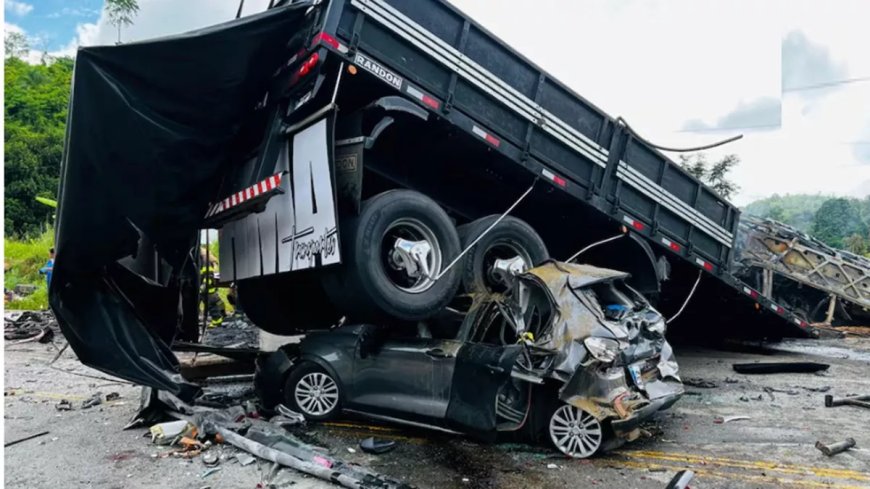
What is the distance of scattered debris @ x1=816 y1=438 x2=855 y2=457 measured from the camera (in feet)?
14.1

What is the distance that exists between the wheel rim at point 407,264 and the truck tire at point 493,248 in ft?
1.44

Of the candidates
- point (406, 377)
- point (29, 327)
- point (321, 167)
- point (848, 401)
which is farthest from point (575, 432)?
point (29, 327)

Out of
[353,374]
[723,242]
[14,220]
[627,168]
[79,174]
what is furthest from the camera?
[14,220]

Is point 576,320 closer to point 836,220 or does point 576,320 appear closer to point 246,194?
point 246,194

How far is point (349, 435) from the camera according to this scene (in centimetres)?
498

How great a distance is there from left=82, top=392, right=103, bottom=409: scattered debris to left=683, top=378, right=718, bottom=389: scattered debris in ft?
21.1

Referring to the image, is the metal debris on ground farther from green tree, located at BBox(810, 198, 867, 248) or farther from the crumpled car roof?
green tree, located at BBox(810, 198, 867, 248)

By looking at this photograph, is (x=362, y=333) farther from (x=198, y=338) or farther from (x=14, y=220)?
(x=14, y=220)

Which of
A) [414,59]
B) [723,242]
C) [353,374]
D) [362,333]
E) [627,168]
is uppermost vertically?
[414,59]

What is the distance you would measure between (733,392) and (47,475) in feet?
21.0

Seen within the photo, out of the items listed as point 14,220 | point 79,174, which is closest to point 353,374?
point 79,174

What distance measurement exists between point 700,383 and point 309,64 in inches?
220

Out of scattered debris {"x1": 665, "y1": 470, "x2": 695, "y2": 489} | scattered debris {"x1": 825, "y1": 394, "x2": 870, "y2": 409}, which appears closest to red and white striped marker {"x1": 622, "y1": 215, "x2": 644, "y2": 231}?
scattered debris {"x1": 825, "y1": 394, "x2": 870, "y2": 409}

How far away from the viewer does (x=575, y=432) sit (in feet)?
14.4
